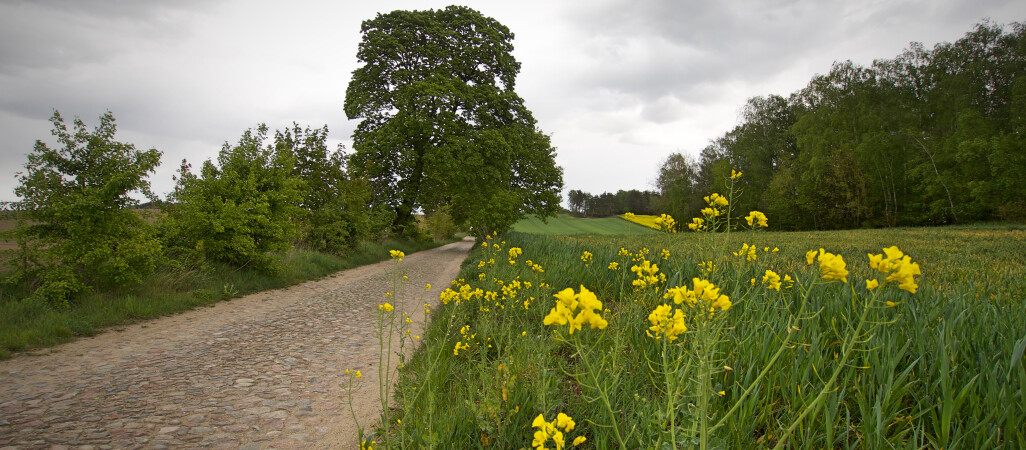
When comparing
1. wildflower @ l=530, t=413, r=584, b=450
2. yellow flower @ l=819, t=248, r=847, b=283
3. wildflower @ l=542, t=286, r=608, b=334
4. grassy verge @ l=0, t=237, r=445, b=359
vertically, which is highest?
yellow flower @ l=819, t=248, r=847, b=283

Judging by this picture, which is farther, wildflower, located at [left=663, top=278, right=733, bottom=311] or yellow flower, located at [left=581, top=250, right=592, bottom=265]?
yellow flower, located at [left=581, top=250, right=592, bottom=265]

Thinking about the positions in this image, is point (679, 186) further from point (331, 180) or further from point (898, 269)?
point (898, 269)

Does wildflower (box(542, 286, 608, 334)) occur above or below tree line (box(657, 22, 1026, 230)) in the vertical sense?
below

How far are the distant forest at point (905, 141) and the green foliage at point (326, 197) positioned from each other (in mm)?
17426

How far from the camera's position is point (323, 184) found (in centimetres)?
1313

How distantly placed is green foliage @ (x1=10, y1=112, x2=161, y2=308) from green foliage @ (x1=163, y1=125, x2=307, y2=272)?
1284mm

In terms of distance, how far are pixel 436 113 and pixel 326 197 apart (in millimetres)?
6616

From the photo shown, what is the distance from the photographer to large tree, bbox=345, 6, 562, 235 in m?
16.8

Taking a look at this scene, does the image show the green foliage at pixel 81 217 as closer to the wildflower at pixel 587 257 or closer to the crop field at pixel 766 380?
the crop field at pixel 766 380

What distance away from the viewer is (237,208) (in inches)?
293

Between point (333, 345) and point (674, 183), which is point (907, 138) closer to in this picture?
point (674, 183)

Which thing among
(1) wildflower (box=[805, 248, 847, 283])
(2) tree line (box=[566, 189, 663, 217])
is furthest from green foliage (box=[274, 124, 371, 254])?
→ (2) tree line (box=[566, 189, 663, 217])

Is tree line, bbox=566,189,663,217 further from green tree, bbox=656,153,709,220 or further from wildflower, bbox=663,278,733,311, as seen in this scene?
wildflower, bbox=663,278,733,311

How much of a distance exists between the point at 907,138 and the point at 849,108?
3.79 m
